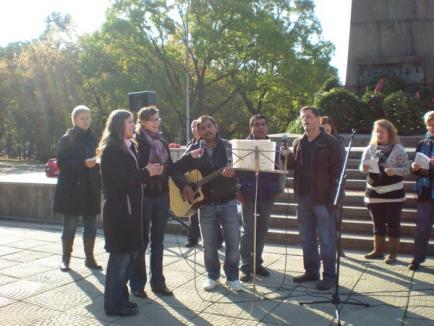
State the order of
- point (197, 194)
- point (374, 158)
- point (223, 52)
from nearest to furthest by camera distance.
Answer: point (197, 194) < point (374, 158) < point (223, 52)

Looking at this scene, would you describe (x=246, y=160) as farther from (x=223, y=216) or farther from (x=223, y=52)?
(x=223, y=52)

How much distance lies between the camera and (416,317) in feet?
15.7

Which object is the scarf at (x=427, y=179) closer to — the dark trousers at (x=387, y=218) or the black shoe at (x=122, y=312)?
the dark trousers at (x=387, y=218)

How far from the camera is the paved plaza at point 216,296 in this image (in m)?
4.81

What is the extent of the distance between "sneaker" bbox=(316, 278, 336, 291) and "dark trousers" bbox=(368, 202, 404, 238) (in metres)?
1.56

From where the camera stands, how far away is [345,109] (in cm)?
1219

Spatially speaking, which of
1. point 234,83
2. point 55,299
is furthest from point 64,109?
point 55,299

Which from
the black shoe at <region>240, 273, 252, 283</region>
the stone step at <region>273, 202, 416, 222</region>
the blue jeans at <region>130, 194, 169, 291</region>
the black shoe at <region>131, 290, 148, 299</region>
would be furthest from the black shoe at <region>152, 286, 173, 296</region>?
the stone step at <region>273, 202, 416, 222</region>

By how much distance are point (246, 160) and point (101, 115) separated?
110ft

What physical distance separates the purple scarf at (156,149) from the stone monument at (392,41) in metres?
8.92

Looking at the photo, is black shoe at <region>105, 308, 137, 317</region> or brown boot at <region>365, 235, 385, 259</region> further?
brown boot at <region>365, 235, 385, 259</region>

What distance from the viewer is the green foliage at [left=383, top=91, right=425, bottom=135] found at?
38.3 feet

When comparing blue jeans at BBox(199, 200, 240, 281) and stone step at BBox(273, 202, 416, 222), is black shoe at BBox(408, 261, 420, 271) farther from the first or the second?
blue jeans at BBox(199, 200, 240, 281)

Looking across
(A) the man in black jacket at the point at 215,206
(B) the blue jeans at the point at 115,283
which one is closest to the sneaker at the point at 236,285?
(A) the man in black jacket at the point at 215,206
